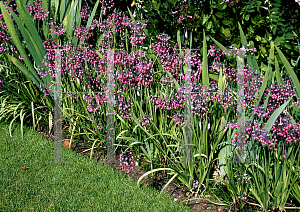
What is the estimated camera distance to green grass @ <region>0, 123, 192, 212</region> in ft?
9.14

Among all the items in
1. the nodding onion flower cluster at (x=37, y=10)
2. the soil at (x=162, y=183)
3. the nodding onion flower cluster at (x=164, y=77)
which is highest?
the nodding onion flower cluster at (x=37, y=10)

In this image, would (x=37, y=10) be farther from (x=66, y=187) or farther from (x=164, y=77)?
(x=66, y=187)

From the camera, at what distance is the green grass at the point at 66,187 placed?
9.14ft

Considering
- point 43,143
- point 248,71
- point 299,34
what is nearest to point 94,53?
point 43,143

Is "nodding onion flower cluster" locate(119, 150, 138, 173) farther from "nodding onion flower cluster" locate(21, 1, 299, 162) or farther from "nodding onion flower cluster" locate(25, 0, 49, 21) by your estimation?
"nodding onion flower cluster" locate(25, 0, 49, 21)

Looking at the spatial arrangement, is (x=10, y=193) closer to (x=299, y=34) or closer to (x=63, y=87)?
(x=63, y=87)

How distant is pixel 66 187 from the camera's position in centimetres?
307

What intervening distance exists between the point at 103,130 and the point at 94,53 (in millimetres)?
965

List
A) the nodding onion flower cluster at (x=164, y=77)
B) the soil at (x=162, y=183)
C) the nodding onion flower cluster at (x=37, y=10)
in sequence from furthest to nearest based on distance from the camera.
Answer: the nodding onion flower cluster at (x=37, y=10)
the soil at (x=162, y=183)
the nodding onion flower cluster at (x=164, y=77)

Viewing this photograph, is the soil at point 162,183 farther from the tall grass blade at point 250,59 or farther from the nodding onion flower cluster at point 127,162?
the tall grass blade at point 250,59

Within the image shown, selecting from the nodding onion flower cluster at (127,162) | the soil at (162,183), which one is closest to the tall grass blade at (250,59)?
the soil at (162,183)

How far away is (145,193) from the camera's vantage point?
2996 millimetres

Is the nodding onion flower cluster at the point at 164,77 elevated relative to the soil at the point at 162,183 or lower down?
elevated

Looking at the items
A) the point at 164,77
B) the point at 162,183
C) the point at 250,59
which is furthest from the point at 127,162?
the point at 250,59
